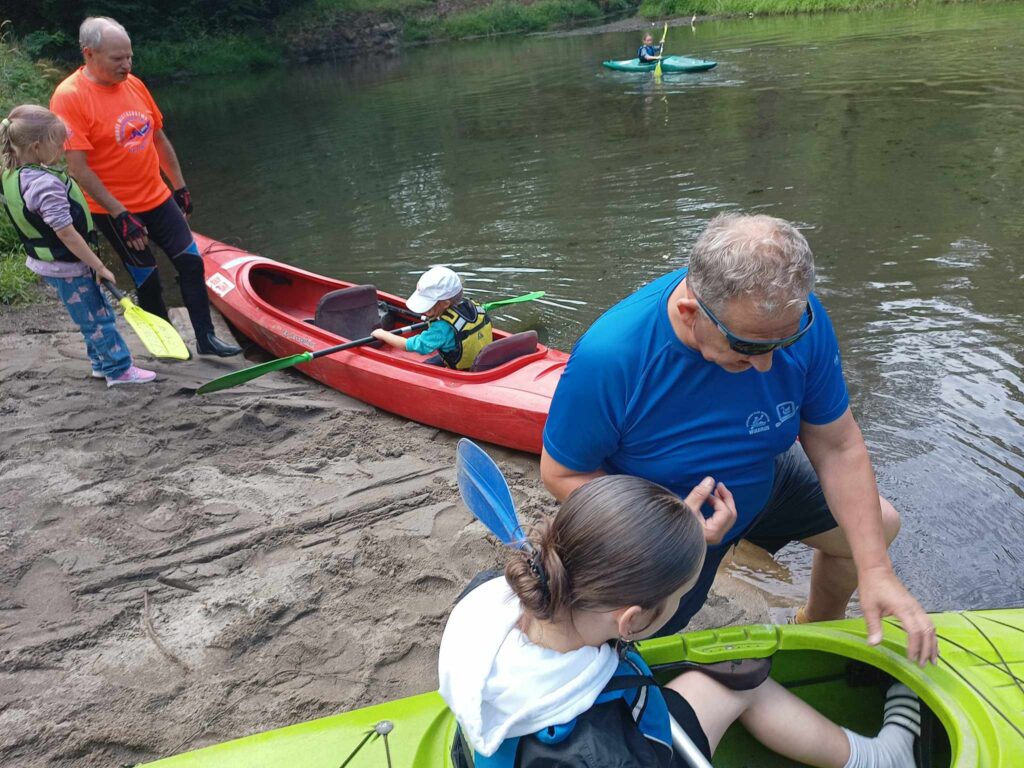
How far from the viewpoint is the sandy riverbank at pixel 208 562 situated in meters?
2.69

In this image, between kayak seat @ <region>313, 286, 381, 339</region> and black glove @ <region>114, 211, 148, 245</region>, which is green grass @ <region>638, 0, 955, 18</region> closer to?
kayak seat @ <region>313, 286, 381, 339</region>

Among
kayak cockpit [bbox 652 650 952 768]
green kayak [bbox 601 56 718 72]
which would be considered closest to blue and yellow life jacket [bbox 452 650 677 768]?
kayak cockpit [bbox 652 650 952 768]

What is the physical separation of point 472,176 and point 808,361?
28.7ft

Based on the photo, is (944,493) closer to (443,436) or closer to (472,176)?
(443,436)

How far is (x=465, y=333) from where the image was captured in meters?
4.62

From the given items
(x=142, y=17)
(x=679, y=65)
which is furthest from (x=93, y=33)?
(x=142, y=17)

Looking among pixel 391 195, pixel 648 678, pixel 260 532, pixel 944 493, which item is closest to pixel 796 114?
pixel 391 195

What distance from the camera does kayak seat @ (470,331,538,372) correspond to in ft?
14.7

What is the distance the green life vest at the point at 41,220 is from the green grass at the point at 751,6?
2356 centimetres

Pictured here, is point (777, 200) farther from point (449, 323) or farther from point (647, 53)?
point (647, 53)

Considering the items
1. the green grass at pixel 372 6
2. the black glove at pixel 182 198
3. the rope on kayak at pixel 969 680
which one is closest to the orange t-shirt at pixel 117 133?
the black glove at pixel 182 198

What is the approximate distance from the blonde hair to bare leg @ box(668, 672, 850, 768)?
3.74 metres

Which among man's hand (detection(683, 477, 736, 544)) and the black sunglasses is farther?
man's hand (detection(683, 477, 736, 544))

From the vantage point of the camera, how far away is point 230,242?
29.3 ft
